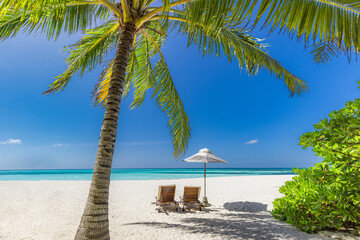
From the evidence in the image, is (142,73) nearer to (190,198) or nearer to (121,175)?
(190,198)

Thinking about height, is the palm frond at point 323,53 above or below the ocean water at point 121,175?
above

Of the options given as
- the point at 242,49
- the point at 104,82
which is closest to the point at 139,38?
the point at 104,82

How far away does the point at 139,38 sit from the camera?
257 inches

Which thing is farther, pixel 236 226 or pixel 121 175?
pixel 121 175

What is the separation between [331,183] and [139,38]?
6327 mm

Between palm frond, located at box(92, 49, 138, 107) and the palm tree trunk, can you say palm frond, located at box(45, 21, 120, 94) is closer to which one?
palm frond, located at box(92, 49, 138, 107)

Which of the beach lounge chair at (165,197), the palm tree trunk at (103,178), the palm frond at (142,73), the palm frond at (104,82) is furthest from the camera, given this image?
the palm frond at (142,73)

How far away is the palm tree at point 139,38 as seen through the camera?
2334 mm

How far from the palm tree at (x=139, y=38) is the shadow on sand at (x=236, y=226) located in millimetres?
1941

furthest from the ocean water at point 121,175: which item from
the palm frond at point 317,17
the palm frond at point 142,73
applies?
the palm frond at point 317,17

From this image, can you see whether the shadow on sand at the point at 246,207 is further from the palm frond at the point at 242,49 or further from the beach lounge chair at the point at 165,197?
the palm frond at the point at 242,49

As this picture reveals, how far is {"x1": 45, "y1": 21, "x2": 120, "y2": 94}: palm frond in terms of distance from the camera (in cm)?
504

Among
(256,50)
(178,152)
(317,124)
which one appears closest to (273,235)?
(317,124)

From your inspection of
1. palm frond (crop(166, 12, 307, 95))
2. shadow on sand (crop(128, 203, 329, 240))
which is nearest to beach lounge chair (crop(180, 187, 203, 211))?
shadow on sand (crop(128, 203, 329, 240))
